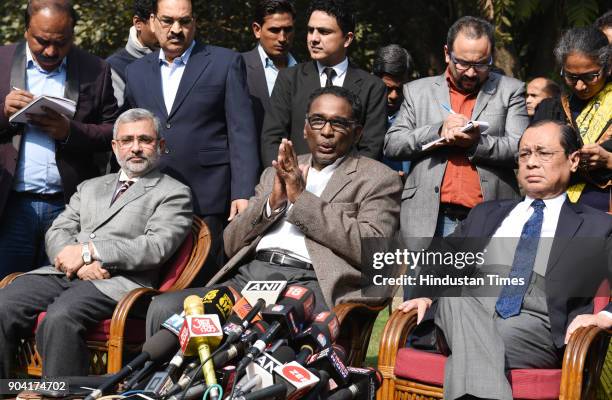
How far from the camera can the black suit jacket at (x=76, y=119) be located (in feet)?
21.4

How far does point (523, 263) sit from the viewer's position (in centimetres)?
537

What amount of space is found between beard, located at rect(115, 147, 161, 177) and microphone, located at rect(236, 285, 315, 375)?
Answer: 1.91 m

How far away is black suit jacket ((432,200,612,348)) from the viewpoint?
5184 mm

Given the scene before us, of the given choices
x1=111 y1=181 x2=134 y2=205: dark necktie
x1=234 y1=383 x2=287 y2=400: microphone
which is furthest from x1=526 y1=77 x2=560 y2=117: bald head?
x1=234 y1=383 x2=287 y2=400: microphone

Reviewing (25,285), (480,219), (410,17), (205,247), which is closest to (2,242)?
(25,285)

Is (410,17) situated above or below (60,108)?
above

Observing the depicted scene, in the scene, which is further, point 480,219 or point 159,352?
point 480,219

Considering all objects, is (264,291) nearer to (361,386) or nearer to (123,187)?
(361,386)

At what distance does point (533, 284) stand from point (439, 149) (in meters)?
1.23

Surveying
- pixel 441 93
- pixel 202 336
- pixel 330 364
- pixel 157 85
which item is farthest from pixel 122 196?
pixel 202 336

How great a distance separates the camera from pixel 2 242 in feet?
21.5

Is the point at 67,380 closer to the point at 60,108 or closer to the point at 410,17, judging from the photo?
the point at 60,108

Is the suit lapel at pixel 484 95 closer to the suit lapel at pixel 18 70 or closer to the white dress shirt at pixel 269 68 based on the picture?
the white dress shirt at pixel 269 68

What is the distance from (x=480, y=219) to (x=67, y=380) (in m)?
2.36
